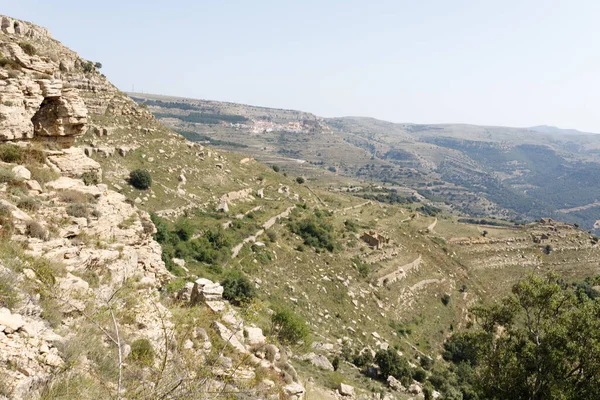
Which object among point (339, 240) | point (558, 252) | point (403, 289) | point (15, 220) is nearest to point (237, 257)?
point (339, 240)

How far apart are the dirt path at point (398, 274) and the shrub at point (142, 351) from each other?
35.7m

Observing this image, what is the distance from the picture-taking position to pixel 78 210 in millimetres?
11477

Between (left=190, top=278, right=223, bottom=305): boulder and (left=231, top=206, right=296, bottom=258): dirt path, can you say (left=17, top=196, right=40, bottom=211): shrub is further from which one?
(left=231, top=206, right=296, bottom=258): dirt path

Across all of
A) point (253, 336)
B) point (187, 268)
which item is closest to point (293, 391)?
point (253, 336)

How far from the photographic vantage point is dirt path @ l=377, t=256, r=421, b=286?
42.2m

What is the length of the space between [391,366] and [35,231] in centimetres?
2081

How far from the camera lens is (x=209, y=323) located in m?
11.2

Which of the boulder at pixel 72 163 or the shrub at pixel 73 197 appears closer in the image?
the shrub at pixel 73 197

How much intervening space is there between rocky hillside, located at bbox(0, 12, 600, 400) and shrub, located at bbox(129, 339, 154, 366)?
0.12 feet

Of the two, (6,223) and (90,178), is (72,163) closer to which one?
(90,178)

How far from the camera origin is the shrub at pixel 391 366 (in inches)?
896

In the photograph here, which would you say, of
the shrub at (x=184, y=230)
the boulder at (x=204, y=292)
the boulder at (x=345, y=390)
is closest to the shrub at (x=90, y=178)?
the boulder at (x=204, y=292)

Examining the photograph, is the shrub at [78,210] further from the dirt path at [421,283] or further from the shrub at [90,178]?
the dirt path at [421,283]

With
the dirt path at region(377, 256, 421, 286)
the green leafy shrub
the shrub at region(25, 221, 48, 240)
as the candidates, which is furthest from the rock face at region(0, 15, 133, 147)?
the dirt path at region(377, 256, 421, 286)
